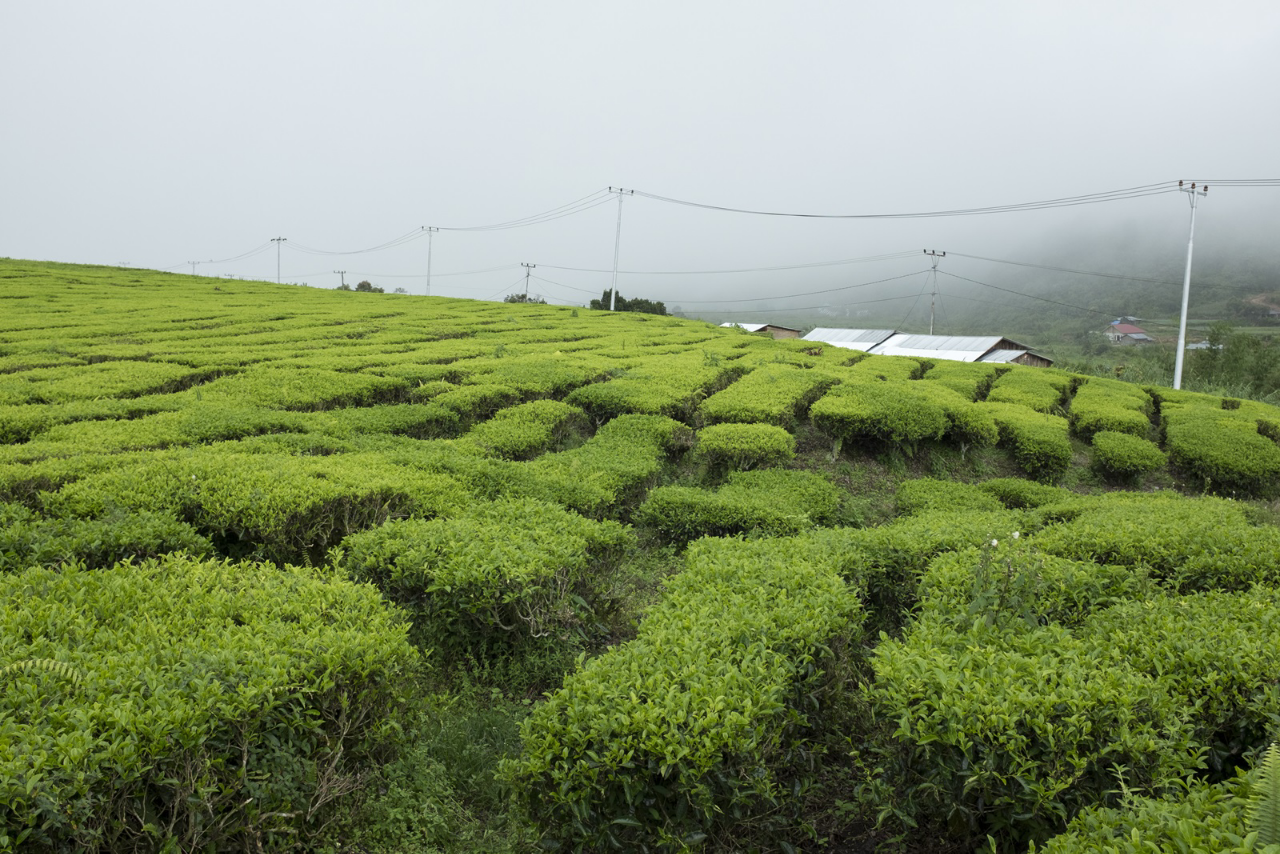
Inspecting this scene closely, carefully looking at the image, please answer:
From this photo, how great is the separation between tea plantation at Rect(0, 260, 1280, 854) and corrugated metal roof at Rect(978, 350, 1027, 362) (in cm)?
3424

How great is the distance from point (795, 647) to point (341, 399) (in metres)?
9.09

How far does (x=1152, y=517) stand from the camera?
6.19 metres

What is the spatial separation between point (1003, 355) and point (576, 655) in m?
41.7

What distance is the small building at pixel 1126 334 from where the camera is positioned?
92188 millimetres

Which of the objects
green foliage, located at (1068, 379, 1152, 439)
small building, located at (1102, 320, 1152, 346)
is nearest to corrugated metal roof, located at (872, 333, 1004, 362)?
green foliage, located at (1068, 379, 1152, 439)

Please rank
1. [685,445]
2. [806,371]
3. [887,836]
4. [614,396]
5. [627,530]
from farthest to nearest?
[806,371] → [614,396] → [685,445] → [627,530] → [887,836]

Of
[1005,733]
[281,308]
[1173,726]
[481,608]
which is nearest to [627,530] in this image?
[481,608]

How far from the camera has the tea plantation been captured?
2.93 metres

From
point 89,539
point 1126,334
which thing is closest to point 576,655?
point 89,539

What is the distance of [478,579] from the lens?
15.3 ft

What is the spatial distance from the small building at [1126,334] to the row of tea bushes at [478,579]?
338 feet

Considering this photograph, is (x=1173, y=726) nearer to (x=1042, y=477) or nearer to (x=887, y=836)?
(x=887, y=836)

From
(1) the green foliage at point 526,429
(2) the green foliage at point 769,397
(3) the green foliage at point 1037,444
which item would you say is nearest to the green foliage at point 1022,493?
(3) the green foliage at point 1037,444

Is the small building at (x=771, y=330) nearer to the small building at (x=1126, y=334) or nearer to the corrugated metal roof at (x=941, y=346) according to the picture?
the corrugated metal roof at (x=941, y=346)
